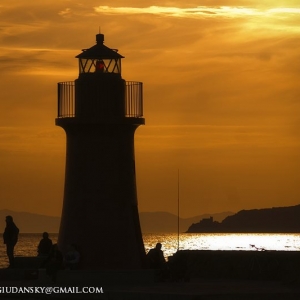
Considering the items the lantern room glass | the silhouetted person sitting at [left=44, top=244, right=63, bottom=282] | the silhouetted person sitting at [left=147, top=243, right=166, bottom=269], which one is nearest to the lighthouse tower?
the lantern room glass

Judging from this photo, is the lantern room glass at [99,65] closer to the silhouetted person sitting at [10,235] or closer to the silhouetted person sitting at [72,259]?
the silhouetted person sitting at [10,235]

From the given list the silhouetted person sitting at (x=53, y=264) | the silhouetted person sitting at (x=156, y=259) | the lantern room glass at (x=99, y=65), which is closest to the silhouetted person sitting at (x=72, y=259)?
the silhouetted person sitting at (x=53, y=264)

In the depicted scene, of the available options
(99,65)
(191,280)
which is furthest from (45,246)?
(99,65)

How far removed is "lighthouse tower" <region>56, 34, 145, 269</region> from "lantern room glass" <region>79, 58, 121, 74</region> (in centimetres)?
3

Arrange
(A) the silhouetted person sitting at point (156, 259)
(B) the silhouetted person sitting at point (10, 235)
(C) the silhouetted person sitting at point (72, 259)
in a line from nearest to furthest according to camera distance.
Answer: (C) the silhouetted person sitting at point (72, 259), (A) the silhouetted person sitting at point (156, 259), (B) the silhouetted person sitting at point (10, 235)

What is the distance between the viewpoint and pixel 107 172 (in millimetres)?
28094

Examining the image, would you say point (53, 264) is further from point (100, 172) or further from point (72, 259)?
point (100, 172)

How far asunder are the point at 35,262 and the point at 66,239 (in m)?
1.22

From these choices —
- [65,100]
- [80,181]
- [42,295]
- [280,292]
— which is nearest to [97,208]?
[80,181]

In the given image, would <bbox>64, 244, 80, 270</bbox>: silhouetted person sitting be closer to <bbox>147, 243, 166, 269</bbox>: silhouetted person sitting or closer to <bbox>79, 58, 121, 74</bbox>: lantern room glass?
<bbox>147, 243, 166, 269</bbox>: silhouetted person sitting

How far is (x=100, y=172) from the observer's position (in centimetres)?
2808

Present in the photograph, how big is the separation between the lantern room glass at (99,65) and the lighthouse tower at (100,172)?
0.03m

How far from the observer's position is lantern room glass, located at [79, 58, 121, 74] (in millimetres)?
28484

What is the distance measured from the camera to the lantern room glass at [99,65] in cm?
2848
